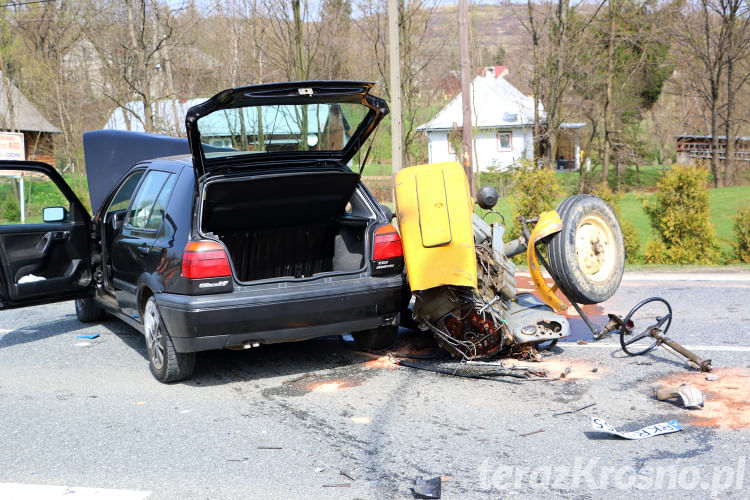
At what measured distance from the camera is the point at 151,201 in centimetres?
623

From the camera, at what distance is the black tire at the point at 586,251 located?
562cm

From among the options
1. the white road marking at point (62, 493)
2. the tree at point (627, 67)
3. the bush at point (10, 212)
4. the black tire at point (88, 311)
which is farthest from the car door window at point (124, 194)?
the tree at point (627, 67)

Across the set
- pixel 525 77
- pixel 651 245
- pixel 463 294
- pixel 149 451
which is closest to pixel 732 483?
pixel 463 294

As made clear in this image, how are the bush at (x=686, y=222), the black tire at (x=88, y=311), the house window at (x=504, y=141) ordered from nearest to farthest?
the black tire at (x=88, y=311), the bush at (x=686, y=222), the house window at (x=504, y=141)

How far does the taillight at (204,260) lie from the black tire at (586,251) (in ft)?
8.13

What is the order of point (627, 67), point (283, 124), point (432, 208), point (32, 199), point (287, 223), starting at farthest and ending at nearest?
point (627, 67)
point (32, 199)
point (287, 223)
point (283, 124)
point (432, 208)

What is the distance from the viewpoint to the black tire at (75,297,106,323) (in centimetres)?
812

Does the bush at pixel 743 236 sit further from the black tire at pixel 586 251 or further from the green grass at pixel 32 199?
the green grass at pixel 32 199

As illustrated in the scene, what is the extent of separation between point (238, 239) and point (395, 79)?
28.6 ft

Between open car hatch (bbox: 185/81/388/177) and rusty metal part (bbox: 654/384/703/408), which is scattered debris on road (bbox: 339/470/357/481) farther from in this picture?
open car hatch (bbox: 185/81/388/177)

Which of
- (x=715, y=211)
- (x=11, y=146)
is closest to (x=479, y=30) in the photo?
(x=715, y=211)

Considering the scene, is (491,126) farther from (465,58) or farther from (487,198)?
(487,198)

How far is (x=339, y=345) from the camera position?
22.3ft

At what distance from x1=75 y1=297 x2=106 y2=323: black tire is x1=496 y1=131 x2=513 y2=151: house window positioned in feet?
145
